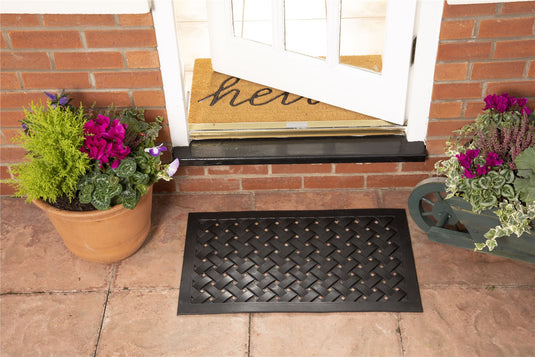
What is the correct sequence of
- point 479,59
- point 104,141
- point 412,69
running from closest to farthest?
point 104,141
point 479,59
point 412,69

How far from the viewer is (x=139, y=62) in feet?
7.54

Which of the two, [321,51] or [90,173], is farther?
[321,51]

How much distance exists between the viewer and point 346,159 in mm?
2547

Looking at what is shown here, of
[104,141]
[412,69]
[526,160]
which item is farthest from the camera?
[412,69]

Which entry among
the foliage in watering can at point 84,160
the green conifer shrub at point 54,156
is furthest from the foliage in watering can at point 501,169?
the green conifer shrub at point 54,156

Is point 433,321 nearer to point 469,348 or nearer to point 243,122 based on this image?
point 469,348

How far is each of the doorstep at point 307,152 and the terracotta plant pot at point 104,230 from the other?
33 cm

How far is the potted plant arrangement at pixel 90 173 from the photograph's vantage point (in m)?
2.08

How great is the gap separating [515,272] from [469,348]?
43 cm

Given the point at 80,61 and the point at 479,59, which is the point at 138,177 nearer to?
the point at 80,61

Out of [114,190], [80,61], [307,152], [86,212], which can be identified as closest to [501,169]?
[307,152]

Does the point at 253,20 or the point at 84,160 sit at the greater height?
the point at 253,20

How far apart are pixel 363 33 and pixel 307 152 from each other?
1.84 ft

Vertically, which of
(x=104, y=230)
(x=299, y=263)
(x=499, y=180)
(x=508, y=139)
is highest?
(x=508, y=139)
